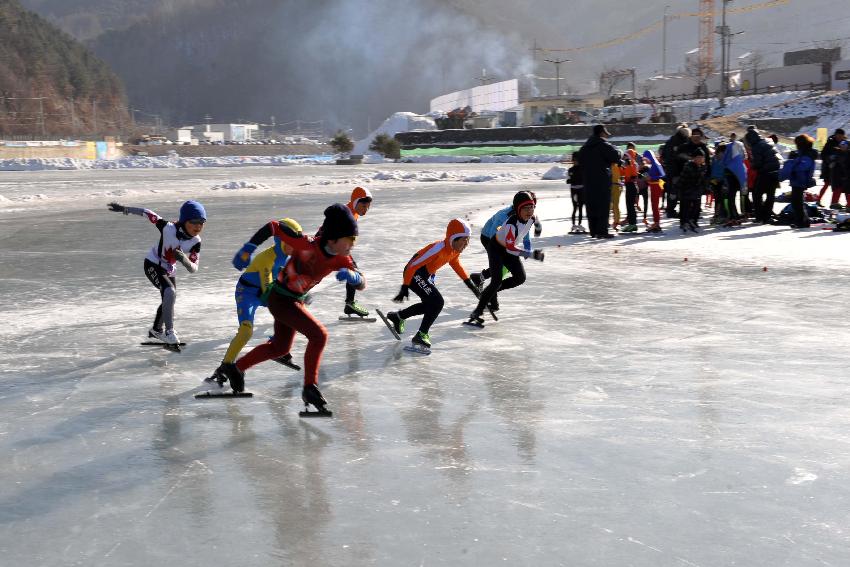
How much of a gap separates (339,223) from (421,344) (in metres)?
2.33

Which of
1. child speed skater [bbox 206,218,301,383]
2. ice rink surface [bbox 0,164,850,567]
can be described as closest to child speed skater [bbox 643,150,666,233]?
ice rink surface [bbox 0,164,850,567]

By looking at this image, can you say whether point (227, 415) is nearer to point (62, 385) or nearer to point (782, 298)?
point (62, 385)

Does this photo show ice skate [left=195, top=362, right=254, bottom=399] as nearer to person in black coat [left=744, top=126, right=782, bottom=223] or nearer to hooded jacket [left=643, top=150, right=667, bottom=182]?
hooded jacket [left=643, top=150, right=667, bottom=182]

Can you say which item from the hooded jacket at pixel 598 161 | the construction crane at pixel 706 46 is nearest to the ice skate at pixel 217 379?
the hooded jacket at pixel 598 161

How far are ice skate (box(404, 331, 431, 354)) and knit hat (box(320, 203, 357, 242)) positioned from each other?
220cm

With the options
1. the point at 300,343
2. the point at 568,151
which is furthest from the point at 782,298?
the point at 568,151

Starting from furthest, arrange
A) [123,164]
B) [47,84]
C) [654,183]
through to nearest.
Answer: [47,84] < [123,164] < [654,183]

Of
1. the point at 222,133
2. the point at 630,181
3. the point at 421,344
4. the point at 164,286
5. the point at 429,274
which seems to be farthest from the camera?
the point at 222,133

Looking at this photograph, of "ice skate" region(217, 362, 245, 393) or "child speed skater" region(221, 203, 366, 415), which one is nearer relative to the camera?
"child speed skater" region(221, 203, 366, 415)

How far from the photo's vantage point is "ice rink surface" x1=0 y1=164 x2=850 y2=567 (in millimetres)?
3312

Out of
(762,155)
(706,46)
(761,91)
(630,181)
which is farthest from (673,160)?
(706,46)

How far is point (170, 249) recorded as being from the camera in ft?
21.7

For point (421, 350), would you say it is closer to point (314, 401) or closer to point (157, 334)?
point (314, 401)

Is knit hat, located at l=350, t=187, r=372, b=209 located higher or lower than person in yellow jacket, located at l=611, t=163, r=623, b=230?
higher
